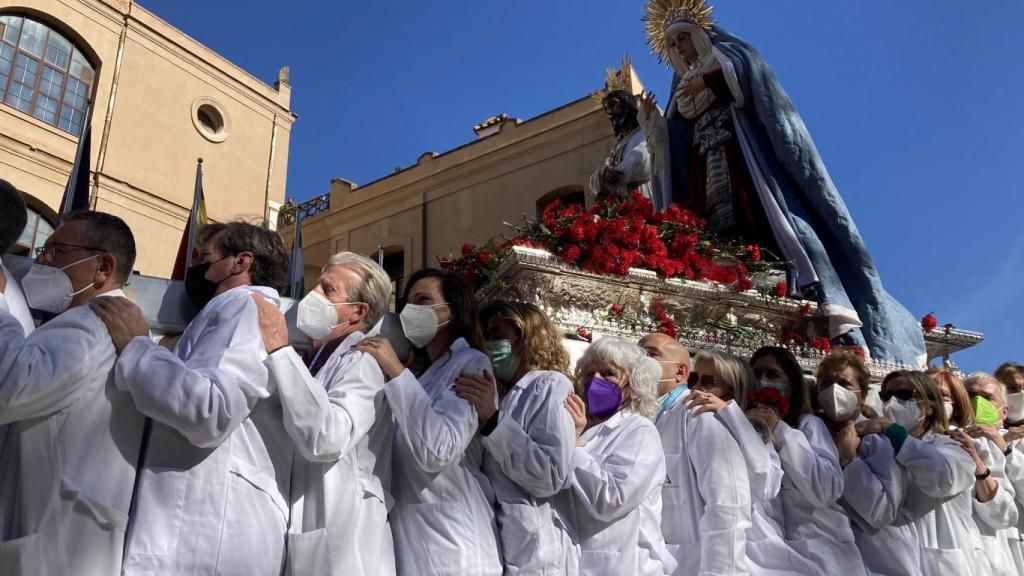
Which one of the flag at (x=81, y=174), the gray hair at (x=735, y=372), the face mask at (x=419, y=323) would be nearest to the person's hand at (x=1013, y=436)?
the gray hair at (x=735, y=372)

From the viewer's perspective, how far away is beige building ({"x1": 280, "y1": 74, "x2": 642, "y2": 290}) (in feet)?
68.9

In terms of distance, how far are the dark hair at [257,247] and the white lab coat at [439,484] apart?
0.66 m

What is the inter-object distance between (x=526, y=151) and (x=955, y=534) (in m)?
18.4

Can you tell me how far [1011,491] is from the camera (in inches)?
190

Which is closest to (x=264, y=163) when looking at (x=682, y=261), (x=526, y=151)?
(x=526, y=151)

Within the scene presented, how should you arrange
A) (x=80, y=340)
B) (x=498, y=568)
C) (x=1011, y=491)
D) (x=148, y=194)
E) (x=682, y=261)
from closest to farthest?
1. (x=80, y=340)
2. (x=498, y=568)
3. (x=1011, y=491)
4. (x=682, y=261)
5. (x=148, y=194)

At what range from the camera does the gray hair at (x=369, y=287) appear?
3.35 m

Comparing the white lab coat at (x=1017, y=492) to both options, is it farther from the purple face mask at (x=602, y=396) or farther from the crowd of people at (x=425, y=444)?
the purple face mask at (x=602, y=396)

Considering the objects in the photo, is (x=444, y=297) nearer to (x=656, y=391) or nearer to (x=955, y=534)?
(x=656, y=391)

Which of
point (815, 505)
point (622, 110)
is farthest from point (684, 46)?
point (815, 505)

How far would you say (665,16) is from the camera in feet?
32.7

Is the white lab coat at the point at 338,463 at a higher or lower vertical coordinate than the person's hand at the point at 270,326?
lower

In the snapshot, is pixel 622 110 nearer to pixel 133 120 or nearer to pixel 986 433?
pixel 986 433

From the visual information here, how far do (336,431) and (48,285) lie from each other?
1.05 metres
